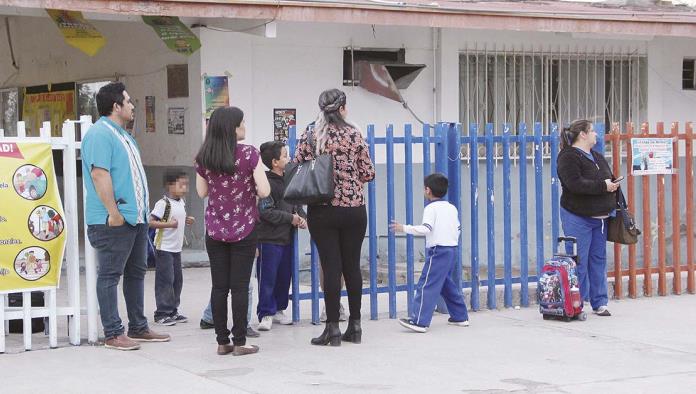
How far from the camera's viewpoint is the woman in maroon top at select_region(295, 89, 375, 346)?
785cm

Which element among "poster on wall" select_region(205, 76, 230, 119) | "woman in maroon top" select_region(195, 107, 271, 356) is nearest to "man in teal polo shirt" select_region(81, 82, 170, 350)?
"woman in maroon top" select_region(195, 107, 271, 356)

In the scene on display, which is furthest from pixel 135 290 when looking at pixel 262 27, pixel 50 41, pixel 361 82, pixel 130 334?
pixel 50 41

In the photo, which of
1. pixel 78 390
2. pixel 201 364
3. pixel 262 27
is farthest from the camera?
pixel 262 27

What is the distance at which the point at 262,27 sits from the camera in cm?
1178

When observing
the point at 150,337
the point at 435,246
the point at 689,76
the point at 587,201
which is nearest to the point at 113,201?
the point at 150,337

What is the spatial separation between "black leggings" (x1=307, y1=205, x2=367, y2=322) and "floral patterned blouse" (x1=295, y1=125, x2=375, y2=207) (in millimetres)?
86

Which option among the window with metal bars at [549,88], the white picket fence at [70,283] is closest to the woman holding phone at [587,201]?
the white picket fence at [70,283]

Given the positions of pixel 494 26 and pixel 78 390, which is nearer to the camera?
pixel 78 390

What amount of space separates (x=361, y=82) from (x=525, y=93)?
238 centimetres

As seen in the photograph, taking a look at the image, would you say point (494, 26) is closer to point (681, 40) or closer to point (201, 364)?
point (681, 40)

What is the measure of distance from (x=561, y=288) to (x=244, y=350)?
2864 millimetres

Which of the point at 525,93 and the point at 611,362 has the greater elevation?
the point at 525,93

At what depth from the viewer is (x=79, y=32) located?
1180 cm

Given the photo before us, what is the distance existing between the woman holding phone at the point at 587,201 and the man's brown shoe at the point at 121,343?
3727mm
